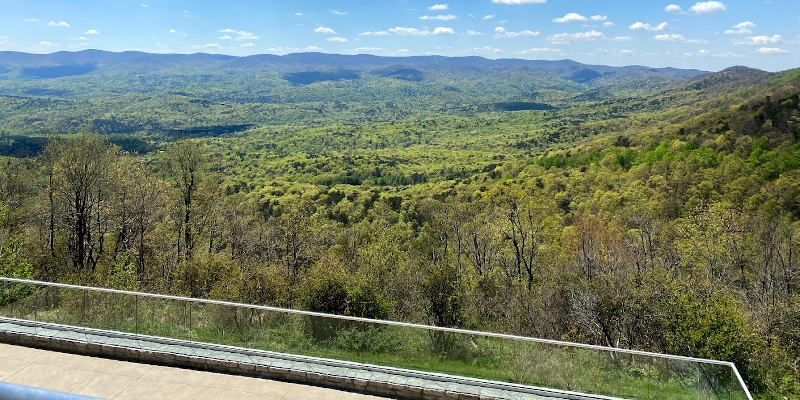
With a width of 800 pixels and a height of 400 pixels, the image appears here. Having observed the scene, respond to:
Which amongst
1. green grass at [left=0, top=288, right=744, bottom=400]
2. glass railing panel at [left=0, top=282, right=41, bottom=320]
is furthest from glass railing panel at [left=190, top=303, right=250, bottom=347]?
glass railing panel at [left=0, top=282, right=41, bottom=320]

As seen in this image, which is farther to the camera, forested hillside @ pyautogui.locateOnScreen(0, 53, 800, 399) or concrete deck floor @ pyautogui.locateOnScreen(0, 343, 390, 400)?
forested hillside @ pyautogui.locateOnScreen(0, 53, 800, 399)

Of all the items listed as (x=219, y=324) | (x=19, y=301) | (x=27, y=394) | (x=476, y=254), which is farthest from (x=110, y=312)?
(x=476, y=254)

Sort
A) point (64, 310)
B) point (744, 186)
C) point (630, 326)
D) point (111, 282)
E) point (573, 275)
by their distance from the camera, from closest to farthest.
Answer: point (64, 310) → point (630, 326) → point (111, 282) → point (573, 275) → point (744, 186)

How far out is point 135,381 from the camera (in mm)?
9445

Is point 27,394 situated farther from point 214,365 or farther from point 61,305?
point 61,305

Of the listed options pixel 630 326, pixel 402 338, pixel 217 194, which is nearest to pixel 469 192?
pixel 217 194

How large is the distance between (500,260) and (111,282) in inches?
995

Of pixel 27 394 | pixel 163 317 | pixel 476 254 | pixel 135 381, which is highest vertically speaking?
pixel 27 394

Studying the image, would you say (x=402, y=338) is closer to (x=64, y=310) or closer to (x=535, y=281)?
(x=64, y=310)

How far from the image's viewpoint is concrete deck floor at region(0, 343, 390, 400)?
29.7 ft

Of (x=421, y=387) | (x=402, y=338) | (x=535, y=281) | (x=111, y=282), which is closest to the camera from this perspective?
(x=421, y=387)

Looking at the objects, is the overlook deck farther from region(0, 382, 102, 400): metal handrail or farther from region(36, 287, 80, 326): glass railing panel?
region(0, 382, 102, 400): metal handrail

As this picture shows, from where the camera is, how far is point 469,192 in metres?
74.4

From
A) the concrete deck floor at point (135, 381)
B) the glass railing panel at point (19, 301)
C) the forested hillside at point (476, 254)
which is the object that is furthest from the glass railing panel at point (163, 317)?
the forested hillside at point (476, 254)
